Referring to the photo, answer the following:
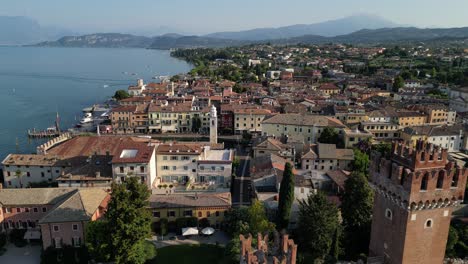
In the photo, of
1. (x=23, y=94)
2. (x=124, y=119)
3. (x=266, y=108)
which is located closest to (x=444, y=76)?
(x=266, y=108)

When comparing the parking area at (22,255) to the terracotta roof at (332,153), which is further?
the terracotta roof at (332,153)

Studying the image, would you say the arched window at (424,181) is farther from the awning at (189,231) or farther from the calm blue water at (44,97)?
the calm blue water at (44,97)

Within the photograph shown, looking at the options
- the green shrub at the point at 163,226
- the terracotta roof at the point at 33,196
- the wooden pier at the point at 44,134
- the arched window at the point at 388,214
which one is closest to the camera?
the arched window at the point at 388,214

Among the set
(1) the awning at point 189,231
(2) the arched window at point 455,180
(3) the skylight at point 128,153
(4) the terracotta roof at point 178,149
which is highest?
(2) the arched window at point 455,180

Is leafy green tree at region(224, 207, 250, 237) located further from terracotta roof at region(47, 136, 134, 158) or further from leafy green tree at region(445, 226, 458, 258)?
terracotta roof at region(47, 136, 134, 158)

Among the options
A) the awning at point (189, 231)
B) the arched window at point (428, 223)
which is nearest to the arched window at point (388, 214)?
the arched window at point (428, 223)

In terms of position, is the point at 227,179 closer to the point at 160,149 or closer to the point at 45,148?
the point at 160,149

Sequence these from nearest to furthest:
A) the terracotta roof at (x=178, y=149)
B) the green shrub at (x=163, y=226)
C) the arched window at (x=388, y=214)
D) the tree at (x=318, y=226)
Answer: the arched window at (x=388, y=214), the tree at (x=318, y=226), the green shrub at (x=163, y=226), the terracotta roof at (x=178, y=149)
